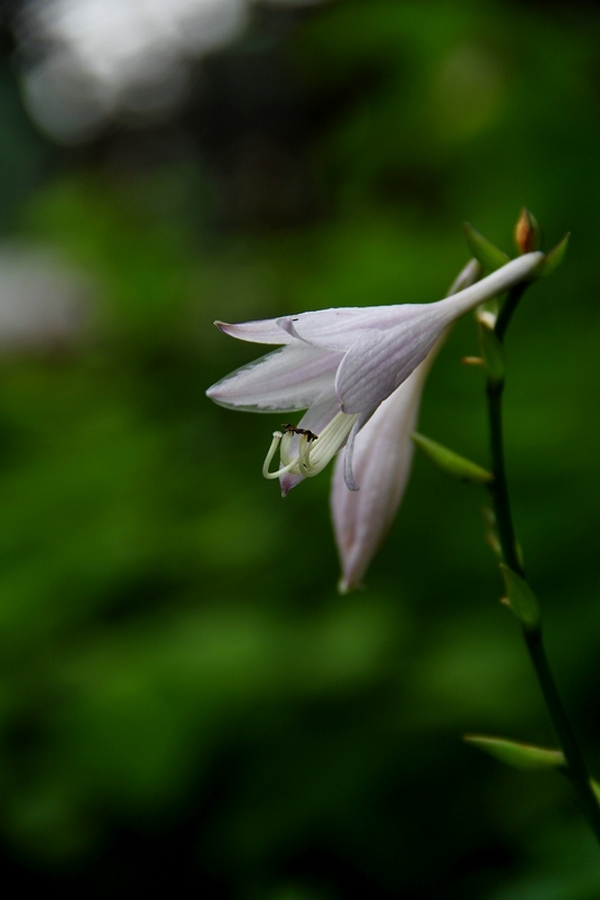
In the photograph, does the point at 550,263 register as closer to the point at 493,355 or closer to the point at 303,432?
the point at 493,355

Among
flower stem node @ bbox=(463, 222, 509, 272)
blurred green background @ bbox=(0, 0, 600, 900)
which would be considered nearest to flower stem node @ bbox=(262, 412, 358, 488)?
flower stem node @ bbox=(463, 222, 509, 272)

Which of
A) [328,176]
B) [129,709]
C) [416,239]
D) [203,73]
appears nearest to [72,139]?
[203,73]

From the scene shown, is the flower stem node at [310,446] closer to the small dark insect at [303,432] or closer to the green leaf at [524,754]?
the small dark insect at [303,432]

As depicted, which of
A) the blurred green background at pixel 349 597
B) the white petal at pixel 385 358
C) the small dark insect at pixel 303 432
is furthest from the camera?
the blurred green background at pixel 349 597

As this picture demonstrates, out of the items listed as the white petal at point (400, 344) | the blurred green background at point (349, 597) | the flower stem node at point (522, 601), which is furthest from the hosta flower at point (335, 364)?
the blurred green background at point (349, 597)

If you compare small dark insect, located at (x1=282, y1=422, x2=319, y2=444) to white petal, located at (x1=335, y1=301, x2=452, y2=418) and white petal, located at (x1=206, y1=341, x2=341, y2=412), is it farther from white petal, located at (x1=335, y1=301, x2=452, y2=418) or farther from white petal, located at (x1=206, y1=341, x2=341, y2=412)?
white petal, located at (x1=335, y1=301, x2=452, y2=418)
